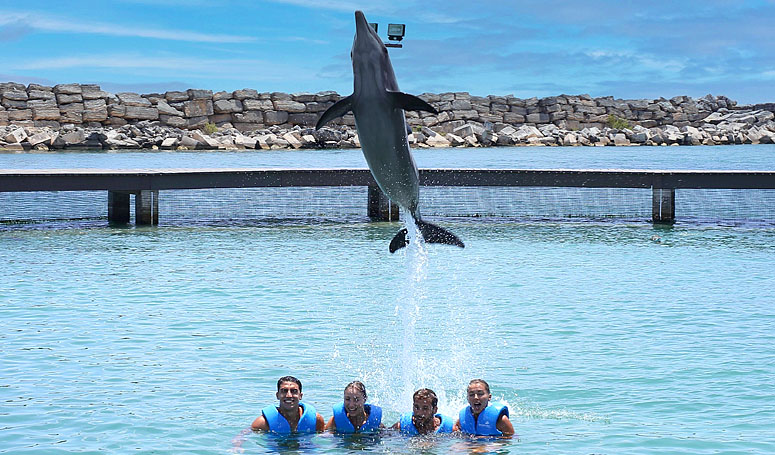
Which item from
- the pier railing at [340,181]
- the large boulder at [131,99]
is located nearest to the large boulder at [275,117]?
the large boulder at [131,99]

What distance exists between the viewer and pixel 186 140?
50.2 meters

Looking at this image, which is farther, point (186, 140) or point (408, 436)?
point (186, 140)

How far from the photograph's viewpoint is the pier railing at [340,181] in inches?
749

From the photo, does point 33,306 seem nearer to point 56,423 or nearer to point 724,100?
point 56,423

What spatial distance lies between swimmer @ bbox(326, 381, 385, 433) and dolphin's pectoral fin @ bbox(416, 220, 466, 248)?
1325 millimetres

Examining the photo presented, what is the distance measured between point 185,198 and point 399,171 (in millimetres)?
19131

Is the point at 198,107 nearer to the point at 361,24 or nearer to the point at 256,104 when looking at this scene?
the point at 256,104

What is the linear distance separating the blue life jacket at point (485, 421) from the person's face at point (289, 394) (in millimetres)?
1200

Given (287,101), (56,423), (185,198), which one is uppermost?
(287,101)

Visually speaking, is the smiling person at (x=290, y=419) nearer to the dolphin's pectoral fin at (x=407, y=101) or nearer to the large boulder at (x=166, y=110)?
the dolphin's pectoral fin at (x=407, y=101)

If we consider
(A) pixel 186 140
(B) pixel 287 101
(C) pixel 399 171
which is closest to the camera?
(C) pixel 399 171

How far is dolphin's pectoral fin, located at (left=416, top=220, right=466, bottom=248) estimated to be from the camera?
7.61 meters

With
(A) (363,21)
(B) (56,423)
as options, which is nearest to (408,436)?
(B) (56,423)

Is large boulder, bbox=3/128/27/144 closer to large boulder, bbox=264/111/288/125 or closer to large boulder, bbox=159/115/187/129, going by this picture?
large boulder, bbox=159/115/187/129
